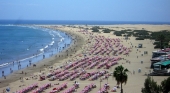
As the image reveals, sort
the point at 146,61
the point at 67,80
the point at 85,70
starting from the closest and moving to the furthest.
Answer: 1. the point at 67,80
2. the point at 85,70
3. the point at 146,61

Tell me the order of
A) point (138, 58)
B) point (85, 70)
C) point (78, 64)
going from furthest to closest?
point (138, 58)
point (78, 64)
point (85, 70)

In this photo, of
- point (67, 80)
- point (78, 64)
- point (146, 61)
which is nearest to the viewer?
point (67, 80)

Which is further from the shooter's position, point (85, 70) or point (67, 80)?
point (85, 70)

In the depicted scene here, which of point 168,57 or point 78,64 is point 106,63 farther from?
point 168,57

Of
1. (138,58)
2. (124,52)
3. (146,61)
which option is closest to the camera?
(146,61)

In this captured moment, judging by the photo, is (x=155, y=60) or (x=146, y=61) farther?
(x=146, y=61)

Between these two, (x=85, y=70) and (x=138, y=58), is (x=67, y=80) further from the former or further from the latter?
(x=138, y=58)

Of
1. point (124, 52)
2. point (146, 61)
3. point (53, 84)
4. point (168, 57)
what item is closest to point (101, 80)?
point (53, 84)

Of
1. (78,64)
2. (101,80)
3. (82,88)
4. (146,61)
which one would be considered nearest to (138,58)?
(146,61)
